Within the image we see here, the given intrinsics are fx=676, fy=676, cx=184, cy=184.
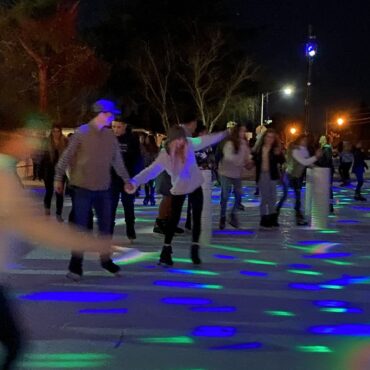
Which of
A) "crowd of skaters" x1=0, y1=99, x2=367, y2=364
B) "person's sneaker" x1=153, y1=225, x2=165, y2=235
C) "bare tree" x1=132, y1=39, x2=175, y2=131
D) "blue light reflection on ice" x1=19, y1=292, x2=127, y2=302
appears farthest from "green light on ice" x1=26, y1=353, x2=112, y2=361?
"bare tree" x1=132, y1=39, x2=175, y2=131

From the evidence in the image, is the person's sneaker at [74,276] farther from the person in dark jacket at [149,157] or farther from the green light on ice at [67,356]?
the person in dark jacket at [149,157]

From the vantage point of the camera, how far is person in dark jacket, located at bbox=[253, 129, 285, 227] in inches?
428

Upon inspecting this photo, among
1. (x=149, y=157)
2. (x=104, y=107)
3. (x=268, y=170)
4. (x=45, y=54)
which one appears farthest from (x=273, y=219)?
(x=45, y=54)

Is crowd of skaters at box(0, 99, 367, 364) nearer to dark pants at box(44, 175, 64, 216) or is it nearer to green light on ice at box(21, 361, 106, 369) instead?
dark pants at box(44, 175, 64, 216)

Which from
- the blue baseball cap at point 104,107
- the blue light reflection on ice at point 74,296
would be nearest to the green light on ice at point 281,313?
the blue light reflection on ice at point 74,296

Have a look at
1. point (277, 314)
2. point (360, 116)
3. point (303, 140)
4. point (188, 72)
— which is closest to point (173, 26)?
point (188, 72)

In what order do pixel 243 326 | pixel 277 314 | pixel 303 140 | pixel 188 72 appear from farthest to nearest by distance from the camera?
pixel 188 72, pixel 303 140, pixel 277 314, pixel 243 326

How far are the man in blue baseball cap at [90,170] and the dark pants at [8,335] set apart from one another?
129 inches

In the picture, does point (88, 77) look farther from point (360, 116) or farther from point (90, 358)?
point (360, 116)

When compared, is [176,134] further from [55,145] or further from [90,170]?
[55,145]

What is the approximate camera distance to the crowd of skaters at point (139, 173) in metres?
6.76

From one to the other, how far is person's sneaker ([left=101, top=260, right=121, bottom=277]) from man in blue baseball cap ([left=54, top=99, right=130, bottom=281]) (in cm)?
8

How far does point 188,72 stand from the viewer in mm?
45625

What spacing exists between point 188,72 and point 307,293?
4017 centimetres
